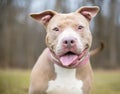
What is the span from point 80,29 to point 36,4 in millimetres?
797

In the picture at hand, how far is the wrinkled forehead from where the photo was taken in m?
1.67

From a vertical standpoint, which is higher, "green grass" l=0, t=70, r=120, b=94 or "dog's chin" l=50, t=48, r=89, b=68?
"dog's chin" l=50, t=48, r=89, b=68

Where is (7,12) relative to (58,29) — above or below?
below

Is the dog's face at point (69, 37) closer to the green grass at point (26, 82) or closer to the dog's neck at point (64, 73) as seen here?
the dog's neck at point (64, 73)

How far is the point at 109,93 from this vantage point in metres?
2.39

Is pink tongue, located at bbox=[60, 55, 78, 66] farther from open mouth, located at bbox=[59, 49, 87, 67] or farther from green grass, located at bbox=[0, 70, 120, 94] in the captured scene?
green grass, located at bbox=[0, 70, 120, 94]

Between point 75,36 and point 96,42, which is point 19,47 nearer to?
point 96,42

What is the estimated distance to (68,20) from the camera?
1681 mm

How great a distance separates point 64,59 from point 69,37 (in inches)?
4.1

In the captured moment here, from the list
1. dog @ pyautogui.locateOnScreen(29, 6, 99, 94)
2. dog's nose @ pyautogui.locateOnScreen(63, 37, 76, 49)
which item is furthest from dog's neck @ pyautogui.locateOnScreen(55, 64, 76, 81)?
dog's nose @ pyautogui.locateOnScreen(63, 37, 76, 49)

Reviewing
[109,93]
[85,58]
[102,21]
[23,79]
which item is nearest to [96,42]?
[102,21]

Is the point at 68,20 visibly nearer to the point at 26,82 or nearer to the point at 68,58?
the point at 68,58

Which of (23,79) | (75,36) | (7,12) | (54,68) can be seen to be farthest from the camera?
(7,12)

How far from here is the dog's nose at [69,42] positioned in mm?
1596
